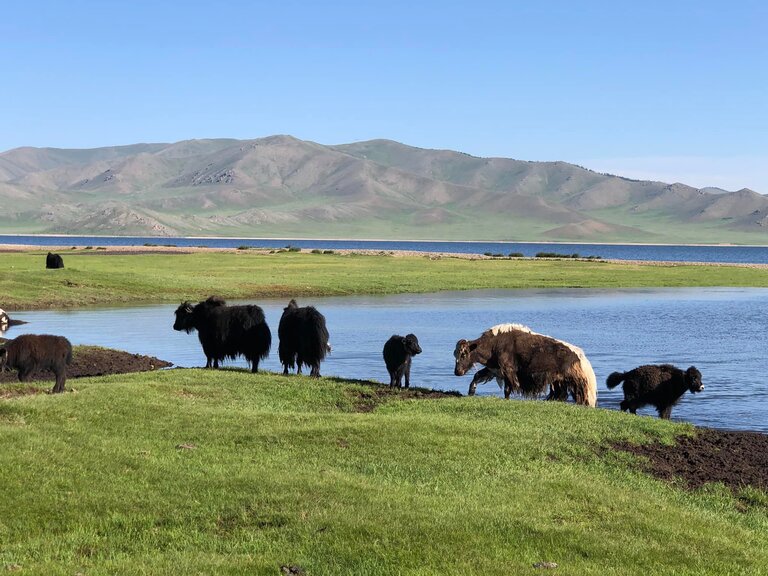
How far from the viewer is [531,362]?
2241cm

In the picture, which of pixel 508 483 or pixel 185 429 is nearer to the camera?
pixel 508 483

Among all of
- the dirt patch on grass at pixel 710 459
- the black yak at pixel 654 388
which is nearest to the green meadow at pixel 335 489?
the dirt patch on grass at pixel 710 459

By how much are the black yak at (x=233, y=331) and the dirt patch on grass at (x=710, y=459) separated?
10294mm

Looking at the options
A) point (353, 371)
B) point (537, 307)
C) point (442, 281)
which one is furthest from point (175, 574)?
point (442, 281)

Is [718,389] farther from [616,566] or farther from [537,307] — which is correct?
[537,307]

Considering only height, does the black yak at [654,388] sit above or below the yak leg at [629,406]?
above

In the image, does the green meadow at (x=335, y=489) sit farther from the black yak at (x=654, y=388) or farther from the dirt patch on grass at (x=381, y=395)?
the black yak at (x=654, y=388)

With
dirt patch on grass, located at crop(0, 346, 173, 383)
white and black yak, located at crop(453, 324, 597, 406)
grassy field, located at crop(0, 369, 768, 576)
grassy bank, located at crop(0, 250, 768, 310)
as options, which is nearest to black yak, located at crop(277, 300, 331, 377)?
white and black yak, located at crop(453, 324, 597, 406)

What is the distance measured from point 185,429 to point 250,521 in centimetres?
478

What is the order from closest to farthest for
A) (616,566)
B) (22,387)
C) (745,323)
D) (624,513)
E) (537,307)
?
1. (616,566)
2. (624,513)
3. (22,387)
4. (745,323)
5. (537,307)

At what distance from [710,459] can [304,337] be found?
10.6 metres

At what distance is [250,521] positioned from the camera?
12.2 metres

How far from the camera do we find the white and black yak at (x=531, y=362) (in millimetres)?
22281

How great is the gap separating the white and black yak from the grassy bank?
32987mm
